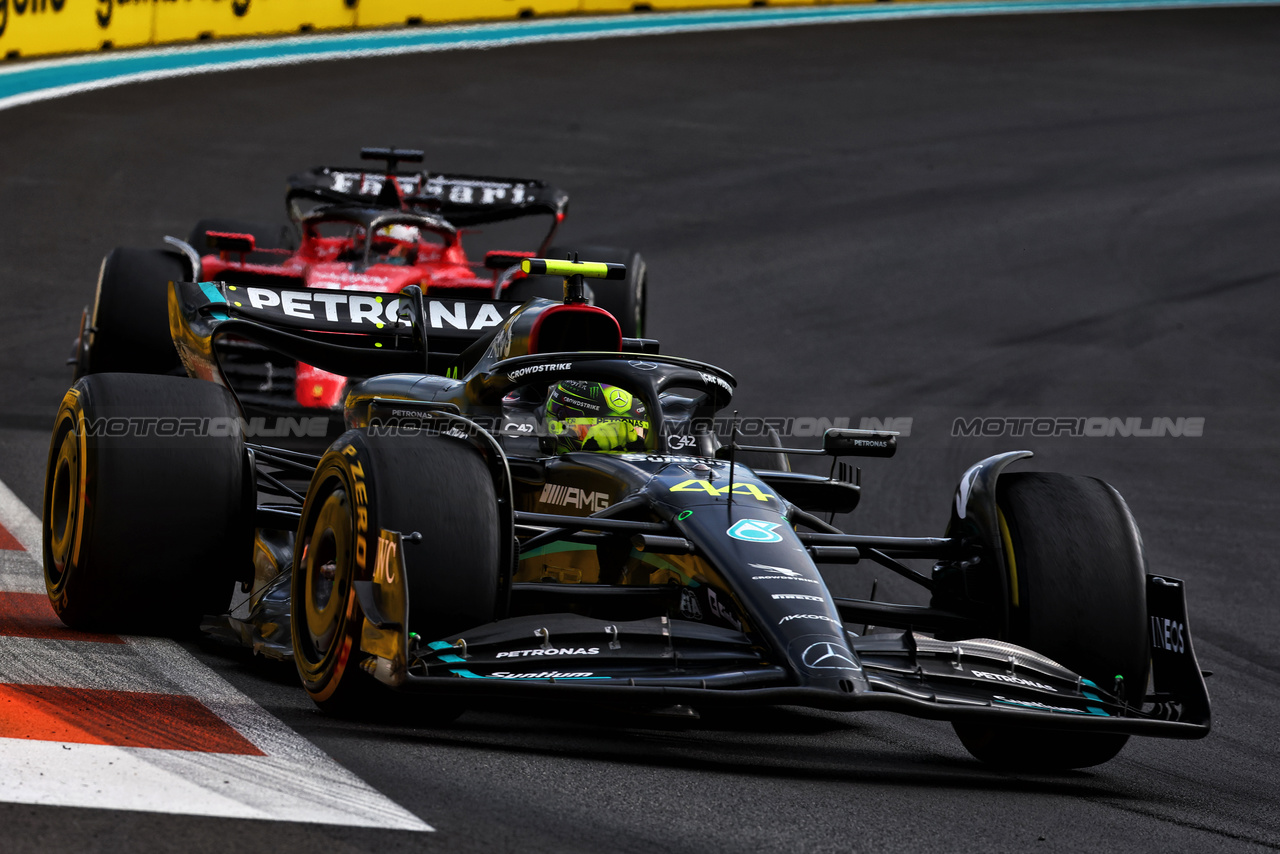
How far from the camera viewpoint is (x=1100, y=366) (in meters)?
15.0

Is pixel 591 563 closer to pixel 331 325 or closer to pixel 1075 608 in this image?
pixel 1075 608

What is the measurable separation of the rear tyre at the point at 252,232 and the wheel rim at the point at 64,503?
6662 mm

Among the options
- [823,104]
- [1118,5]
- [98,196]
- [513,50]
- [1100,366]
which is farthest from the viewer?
[1118,5]

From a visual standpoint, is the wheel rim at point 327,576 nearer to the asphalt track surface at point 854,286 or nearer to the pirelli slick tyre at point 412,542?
the pirelli slick tyre at point 412,542

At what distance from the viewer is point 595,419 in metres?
6.49

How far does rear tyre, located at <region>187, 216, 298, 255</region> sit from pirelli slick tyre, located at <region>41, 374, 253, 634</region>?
710 centimetres

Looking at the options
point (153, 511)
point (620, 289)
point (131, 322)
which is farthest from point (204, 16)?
point (153, 511)

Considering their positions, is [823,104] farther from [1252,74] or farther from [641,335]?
[641,335]

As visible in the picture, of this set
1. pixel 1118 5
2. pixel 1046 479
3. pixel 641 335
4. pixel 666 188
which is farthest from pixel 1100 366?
pixel 1118 5

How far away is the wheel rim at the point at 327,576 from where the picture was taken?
5398mm

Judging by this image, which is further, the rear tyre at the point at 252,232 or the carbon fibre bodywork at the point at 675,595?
the rear tyre at the point at 252,232

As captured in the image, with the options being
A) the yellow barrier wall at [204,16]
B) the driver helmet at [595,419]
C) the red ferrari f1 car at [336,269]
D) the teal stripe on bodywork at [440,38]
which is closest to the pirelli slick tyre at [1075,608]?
the driver helmet at [595,419]

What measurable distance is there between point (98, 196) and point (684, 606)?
Answer: 14.2 metres

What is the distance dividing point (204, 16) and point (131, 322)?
16073 mm
